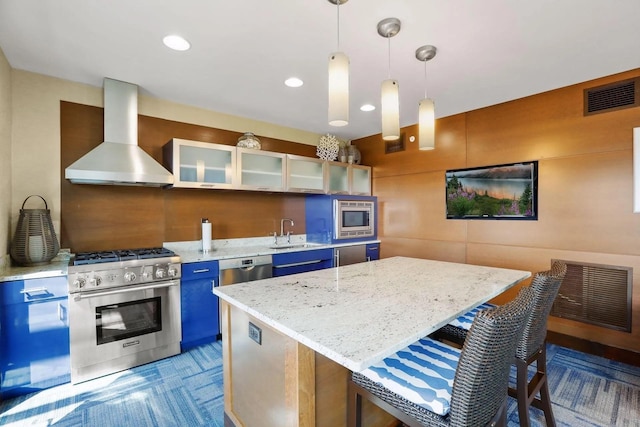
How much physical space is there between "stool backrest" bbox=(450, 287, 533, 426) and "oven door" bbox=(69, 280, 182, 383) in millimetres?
2425

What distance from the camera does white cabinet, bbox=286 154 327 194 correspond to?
3.75m

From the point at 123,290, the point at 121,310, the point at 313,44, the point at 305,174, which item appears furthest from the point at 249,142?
the point at 121,310

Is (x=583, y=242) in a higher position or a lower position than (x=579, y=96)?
lower

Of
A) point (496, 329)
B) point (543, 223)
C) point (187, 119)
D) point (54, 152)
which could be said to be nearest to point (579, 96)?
point (543, 223)

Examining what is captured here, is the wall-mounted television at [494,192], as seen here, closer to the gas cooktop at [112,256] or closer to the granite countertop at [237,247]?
the granite countertop at [237,247]

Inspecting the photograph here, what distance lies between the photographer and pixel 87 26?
1896 millimetres

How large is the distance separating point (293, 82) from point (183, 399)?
2664 mm

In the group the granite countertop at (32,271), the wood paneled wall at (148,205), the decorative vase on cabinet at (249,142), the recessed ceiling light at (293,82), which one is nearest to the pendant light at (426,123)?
the recessed ceiling light at (293,82)

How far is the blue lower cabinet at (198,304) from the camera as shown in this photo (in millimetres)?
2740

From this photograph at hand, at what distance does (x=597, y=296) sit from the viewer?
2648 mm

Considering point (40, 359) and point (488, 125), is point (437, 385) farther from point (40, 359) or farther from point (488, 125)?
point (488, 125)

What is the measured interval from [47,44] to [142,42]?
0.69 meters

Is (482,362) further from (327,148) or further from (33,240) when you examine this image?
(327,148)

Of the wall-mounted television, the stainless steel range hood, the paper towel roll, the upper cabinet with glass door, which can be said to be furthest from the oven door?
the wall-mounted television
